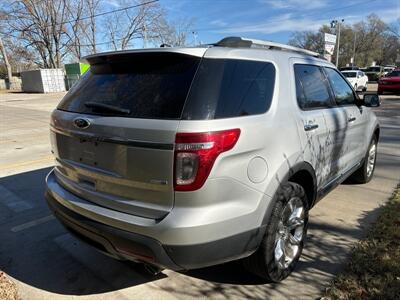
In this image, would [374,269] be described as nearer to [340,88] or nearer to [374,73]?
[340,88]

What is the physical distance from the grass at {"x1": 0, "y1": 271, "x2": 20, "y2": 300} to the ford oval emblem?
1.48 meters

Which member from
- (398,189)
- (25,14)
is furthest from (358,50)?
(398,189)

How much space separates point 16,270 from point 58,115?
1.52 meters

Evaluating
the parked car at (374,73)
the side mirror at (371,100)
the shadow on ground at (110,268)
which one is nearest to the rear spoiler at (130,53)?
the shadow on ground at (110,268)

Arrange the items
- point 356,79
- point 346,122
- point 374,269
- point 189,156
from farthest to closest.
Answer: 1. point 356,79
2. point 346,122
3. point 374,269
4. point 189,156

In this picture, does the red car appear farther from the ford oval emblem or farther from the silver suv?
the ford oval emblem

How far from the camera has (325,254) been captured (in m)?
3.33

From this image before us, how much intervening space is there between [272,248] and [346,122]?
200cm

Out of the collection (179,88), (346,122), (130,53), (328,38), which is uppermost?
(328,38)

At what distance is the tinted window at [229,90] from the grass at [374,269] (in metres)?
1.56

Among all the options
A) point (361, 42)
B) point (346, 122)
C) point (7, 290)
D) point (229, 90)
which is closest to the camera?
point (229, 90)

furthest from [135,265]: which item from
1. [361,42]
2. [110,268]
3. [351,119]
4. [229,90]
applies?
[361,42]

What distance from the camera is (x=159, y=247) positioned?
7.06 ft

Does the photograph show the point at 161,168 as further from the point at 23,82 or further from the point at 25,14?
the point at 25,14
